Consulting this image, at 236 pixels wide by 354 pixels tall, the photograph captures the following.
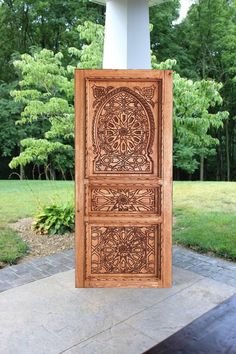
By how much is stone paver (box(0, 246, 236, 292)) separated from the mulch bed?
0.16 m

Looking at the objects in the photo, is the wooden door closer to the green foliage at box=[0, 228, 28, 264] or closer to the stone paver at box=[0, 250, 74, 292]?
the stone paver at box=[0, 250, 74, 292]

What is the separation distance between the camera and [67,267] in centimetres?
327

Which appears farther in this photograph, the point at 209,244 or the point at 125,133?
the point at 209,244

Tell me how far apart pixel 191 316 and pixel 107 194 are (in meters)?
1.07

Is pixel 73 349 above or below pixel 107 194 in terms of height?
below

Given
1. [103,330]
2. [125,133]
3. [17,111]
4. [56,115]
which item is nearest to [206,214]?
[56,115]

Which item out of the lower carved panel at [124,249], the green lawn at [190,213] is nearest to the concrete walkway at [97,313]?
the lower carved panel at [124,249]

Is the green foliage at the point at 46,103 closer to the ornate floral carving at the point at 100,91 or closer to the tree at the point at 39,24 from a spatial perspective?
the ornate floral carving at the point at 100,91

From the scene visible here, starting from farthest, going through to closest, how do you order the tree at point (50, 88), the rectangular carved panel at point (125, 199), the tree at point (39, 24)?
the tree at point (39, 24), the tree at point (50, 88), the rectangular carved panel at point (125, 199)

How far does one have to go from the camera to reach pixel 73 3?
11258 millimetres

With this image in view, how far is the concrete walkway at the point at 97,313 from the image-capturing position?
2.06 meters

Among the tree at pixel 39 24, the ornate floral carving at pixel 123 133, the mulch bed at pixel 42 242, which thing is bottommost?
the mulch bed at pixel 42 242

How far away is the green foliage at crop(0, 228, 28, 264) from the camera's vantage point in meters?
3.46

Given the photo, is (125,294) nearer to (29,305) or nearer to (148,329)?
(148,329)
